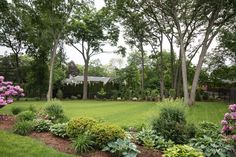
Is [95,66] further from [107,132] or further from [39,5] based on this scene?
[107,132]

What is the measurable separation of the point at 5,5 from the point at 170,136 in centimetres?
661

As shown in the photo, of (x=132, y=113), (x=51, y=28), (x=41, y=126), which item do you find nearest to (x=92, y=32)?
(x=51, y=28)

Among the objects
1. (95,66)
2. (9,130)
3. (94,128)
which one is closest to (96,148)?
(94,128)

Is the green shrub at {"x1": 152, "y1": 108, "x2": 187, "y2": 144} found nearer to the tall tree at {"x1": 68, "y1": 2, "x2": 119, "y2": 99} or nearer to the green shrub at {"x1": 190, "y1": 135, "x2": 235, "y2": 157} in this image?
the green shrub at {"x1": 190, "y1": 135, "x2": 235, "y2": 157}

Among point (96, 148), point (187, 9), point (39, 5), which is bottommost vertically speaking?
point (96, 148)

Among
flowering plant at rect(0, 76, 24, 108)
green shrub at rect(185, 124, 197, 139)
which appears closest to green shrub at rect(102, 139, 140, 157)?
green shrub at rect(185, 124, 197, 139)

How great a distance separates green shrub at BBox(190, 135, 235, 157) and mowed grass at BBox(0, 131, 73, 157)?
2.44 m

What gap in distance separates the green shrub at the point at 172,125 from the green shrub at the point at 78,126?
4.57 feet

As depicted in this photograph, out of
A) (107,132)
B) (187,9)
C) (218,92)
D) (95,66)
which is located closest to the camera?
(107,132)

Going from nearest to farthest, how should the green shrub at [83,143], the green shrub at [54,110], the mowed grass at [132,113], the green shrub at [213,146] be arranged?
the green shrub at [213,146] → the green shrub at [83,143] → the mowed grass at [132,113] → the green shrub at [54,110]

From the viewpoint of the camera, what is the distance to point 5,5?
8.85m

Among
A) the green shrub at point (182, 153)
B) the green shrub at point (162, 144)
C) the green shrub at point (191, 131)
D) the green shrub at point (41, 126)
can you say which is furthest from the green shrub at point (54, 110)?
the green shrub at point (182, 153)

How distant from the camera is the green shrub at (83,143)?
16.5ft

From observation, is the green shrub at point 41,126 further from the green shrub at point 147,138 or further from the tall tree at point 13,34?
the tall tree at point 13,34
